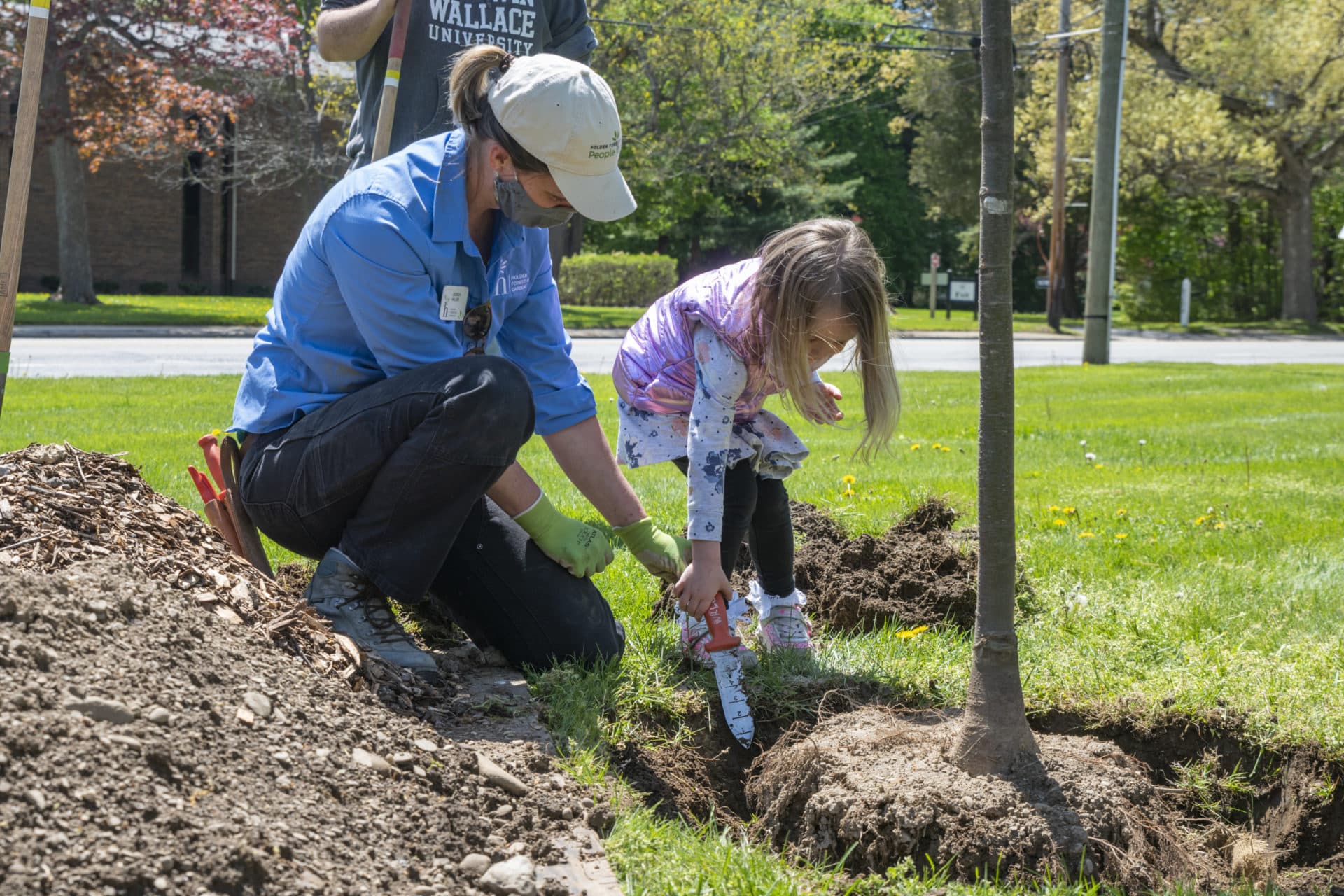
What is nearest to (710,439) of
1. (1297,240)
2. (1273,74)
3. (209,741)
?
(209,741)

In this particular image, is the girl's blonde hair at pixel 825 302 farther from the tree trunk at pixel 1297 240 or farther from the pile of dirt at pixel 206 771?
the tree trunk at pixel 1297 240

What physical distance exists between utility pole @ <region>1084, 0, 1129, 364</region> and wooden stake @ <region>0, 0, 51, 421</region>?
Result: 13.4 meters

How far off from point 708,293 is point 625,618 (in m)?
1.00

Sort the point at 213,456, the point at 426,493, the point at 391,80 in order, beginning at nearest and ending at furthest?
1. the point at 426,493
2. the point at 213,456
3. the point at 391,80

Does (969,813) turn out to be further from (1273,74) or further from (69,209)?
(1273,74)

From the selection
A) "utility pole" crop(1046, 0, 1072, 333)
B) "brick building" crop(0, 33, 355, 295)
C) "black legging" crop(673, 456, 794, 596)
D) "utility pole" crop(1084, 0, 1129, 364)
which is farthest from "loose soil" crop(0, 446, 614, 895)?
"brick building" crop(0, 33, 355, 295)

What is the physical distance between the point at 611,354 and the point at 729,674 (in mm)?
12245

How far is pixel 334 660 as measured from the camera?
2588mm

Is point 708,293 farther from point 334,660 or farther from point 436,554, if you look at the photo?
point 334,660

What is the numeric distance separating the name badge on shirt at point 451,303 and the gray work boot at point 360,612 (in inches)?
25.5

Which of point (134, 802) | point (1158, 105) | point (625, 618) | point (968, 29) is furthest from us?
point (968, 29)

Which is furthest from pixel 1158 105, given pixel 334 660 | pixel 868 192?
pixel 334 660

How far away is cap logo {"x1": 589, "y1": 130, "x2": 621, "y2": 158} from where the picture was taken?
2789mm

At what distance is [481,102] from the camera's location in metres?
2.87
